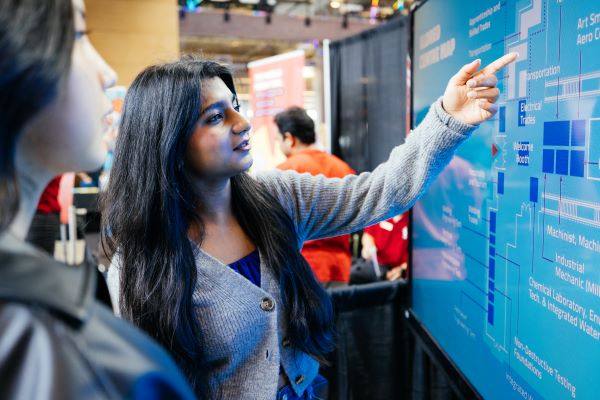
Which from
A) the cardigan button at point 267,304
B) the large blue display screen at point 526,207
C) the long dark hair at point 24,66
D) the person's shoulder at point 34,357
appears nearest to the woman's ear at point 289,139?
the large blue display screen at point 526,207

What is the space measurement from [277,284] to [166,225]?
292 mm

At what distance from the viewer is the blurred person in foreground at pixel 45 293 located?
16.6 inches

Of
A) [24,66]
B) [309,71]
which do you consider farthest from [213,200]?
[309,71]

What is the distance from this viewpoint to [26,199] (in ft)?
1.85

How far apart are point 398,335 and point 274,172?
4.02ft

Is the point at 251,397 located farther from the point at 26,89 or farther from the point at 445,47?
the point at 445,47

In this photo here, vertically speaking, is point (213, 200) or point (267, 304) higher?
point (213, 200)

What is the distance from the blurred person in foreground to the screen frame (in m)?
1.12

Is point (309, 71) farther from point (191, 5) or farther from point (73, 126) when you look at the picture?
point (73, 126)

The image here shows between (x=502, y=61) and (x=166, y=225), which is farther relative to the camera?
(x=166, y=225)

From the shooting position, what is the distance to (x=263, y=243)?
4.18 ft

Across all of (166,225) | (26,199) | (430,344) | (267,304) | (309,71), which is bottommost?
(430,344)

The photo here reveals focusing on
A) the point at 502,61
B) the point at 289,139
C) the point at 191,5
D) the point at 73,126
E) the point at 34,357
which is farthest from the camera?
the point at 191,5

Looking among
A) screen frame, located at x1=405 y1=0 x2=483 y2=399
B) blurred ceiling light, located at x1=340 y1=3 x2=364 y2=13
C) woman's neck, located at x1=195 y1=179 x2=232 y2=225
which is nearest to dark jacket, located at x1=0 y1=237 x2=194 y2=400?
woman's neck, located at x1=195 y1=179 x2=232 y2=225
